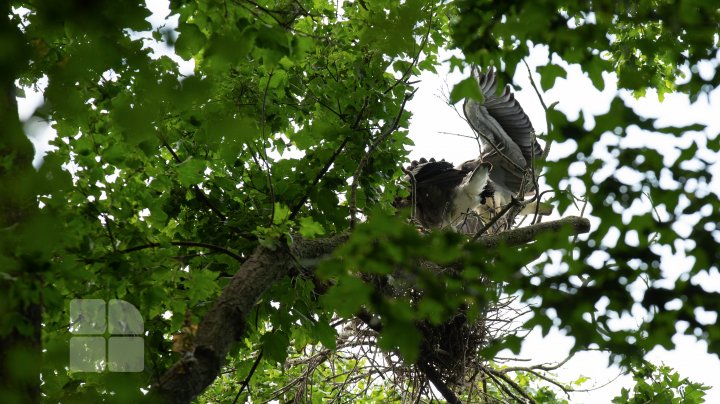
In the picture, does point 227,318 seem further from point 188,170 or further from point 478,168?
point 478,168

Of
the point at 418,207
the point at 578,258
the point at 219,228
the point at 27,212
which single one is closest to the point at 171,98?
the point at 27,212

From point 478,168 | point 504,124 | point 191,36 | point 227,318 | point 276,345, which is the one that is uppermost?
point 504,124

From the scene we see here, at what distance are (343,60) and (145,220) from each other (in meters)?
1.37

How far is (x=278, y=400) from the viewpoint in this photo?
5074mm

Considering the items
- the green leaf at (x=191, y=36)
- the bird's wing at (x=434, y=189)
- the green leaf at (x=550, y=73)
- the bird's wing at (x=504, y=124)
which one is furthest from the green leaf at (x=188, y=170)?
the bird's wing at (x=504, y=124)

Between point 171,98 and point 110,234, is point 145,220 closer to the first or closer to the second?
point 110,234

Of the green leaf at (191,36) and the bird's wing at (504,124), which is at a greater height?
the bird's wing at (504,124)

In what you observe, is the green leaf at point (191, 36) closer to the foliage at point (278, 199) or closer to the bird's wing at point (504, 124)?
the foliage at point (278, 199)

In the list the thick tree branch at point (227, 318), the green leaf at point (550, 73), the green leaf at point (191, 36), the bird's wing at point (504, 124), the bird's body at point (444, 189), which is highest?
the bird's wing at point (504, 124)

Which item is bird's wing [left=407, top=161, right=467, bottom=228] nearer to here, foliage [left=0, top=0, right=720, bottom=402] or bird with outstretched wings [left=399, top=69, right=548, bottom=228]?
bird with outstretched wings [left=399, top=69, right=548, bottom=228]

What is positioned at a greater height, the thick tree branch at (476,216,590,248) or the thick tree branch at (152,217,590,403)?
the thick tree branch at (476,216,590,248)

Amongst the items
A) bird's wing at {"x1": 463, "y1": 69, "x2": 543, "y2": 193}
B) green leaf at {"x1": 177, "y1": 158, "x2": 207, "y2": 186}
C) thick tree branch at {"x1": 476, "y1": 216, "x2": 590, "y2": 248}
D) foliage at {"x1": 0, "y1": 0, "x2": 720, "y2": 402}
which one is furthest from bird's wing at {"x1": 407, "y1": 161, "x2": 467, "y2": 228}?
green leaf at {"x1": 177, "y1": 158, "x2": 207, "y2": 186}

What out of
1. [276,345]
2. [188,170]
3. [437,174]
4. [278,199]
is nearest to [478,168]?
[437,174]

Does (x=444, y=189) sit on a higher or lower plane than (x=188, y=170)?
higher
